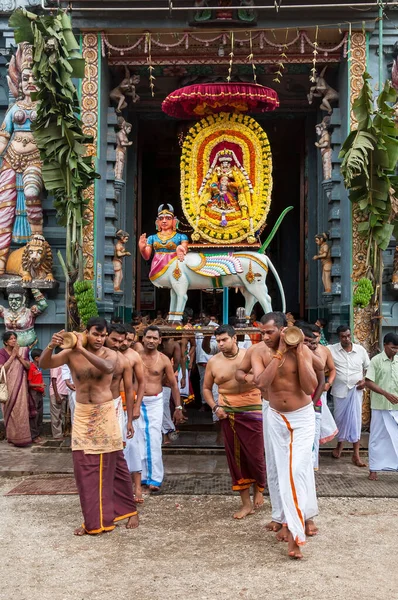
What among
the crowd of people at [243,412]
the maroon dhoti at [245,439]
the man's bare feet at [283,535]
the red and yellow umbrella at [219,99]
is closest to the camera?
the crowd of people at [243,412]

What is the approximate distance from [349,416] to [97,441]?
3907 mm

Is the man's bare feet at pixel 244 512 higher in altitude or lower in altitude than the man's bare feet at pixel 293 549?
lower

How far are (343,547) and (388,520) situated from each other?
3.06 ft

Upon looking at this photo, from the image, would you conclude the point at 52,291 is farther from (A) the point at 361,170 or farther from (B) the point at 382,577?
→ (B) the point at 382,577

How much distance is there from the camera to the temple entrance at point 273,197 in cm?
1557

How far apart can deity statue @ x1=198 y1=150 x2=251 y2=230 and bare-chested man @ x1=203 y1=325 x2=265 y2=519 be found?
4.38 metres

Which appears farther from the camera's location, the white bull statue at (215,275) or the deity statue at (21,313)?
the deity statue at (21,313)

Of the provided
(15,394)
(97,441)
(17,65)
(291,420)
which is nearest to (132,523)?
(97,441)

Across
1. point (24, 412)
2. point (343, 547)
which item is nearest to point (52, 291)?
point (24, 412)

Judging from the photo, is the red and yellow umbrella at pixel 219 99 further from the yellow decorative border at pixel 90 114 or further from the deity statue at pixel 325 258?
the deity statue at pixel 325 258

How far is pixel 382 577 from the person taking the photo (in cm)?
476

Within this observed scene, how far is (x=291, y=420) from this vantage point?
18.0 ft

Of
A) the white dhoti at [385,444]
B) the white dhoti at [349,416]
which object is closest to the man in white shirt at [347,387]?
the white dhoti at [349,416]

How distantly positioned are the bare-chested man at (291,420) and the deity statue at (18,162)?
6.58m
